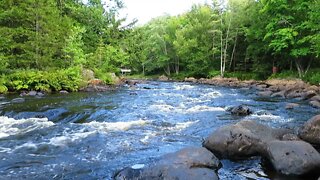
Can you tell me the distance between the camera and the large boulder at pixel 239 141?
687cm

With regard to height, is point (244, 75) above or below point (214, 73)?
below

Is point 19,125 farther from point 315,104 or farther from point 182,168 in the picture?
point 315,104

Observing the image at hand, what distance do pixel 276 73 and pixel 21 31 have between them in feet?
77.4

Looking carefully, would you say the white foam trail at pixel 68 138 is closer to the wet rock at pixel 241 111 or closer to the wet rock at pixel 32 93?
the wet rock at pixel 241 111

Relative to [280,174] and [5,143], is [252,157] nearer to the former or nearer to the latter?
[280,174]

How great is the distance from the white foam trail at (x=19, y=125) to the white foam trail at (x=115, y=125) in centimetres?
161

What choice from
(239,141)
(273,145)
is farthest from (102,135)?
(273,145)

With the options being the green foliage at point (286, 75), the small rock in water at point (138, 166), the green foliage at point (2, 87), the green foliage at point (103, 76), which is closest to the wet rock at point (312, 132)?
the small rock in water at point (138, 166)

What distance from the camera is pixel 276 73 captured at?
31.4m

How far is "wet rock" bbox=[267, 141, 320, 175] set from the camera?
18.6 ft

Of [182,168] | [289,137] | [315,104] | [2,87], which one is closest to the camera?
[182,168]

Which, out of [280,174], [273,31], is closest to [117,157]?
[280,174]

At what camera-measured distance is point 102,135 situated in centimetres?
911

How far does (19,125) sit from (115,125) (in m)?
3.21
